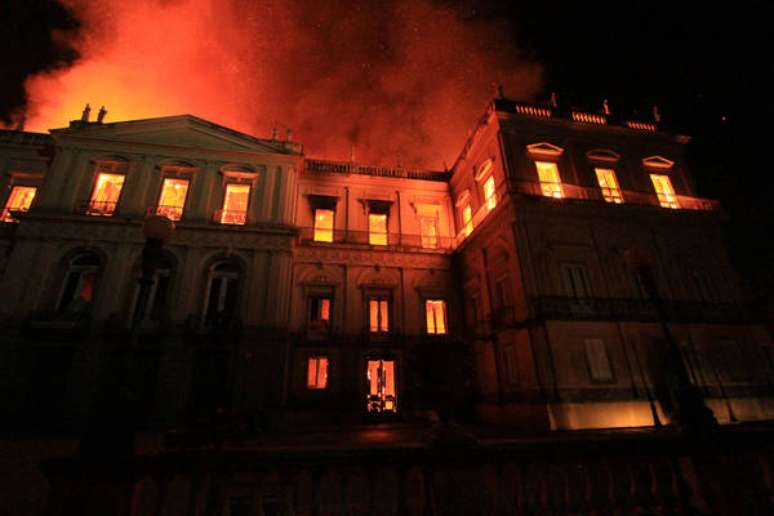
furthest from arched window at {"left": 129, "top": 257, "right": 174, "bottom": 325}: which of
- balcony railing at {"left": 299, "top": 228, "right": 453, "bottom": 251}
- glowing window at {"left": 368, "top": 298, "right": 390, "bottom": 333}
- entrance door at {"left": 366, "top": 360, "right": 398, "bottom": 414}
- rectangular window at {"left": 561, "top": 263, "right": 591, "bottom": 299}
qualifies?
rectangular window at {"left": 561, "top": 263, "right": 591, "bottom": 299}

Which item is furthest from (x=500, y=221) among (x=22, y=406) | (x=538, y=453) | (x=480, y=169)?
(x=22, y=406)

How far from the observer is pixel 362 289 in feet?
58.9

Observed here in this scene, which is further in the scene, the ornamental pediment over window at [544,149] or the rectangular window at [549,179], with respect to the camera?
the ornamental pediment over window at [544,149]

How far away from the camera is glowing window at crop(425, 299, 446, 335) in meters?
18.2

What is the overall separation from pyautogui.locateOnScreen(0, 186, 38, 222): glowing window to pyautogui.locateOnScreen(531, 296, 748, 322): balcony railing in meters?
23.5

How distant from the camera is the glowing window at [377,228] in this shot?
19.8 m

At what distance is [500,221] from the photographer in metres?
15.2

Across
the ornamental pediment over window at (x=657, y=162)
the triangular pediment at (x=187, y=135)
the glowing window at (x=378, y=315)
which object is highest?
the triangular pediment at (x=187, y=135)

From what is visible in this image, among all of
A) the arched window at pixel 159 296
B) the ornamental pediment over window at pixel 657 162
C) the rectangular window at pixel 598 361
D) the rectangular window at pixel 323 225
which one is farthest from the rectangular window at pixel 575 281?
the arched window at pixel 159 296

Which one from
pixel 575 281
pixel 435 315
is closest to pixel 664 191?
pixel 575 281

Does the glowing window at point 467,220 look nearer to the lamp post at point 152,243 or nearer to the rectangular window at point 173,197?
the rectangular window at point 173,197

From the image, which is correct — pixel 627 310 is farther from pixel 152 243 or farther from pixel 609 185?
pixel 152 243

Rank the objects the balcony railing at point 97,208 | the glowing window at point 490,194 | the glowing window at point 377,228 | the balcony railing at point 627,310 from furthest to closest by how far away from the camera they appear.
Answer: the glowing window at point 377,228 < the glowing window at point 490,194 < the balcony railing at point 97,208 < the balcony railing at point 627,310

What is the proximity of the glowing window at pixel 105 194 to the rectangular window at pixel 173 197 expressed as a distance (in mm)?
1815
